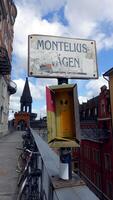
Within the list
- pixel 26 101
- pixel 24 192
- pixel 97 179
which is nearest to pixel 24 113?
pixel 26 101

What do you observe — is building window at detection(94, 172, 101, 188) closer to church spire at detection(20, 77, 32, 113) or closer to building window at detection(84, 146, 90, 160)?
building window at detection(84, 146, 90, 160)

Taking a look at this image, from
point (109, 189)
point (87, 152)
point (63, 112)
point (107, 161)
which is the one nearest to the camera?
point (63, 112)

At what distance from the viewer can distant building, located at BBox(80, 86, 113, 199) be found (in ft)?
61.9

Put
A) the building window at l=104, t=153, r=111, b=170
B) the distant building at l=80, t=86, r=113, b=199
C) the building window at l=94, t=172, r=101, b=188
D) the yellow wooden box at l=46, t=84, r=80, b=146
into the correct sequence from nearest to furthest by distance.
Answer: the yellow wooden box at l=46, t=84, r=80, b=146
the distant building at l=80, t=86, r=113, b=199
the building window at l=104, t=153, r=111, b=170
the building window at l=94, t=172, r=101, b=188

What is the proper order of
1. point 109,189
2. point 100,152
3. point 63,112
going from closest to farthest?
1. point 63,112
2. point 109,189
3. point 100,152

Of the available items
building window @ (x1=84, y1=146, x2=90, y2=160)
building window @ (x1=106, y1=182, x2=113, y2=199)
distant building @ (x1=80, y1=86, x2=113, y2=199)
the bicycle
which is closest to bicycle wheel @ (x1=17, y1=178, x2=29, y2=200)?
the bicycle

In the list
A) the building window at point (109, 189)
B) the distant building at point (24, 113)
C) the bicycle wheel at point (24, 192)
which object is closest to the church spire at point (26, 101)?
the distant building at point (24, 113)

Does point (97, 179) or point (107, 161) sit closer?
point (107, 161)

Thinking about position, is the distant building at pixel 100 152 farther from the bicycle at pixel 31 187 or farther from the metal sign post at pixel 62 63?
the metal sign post at pixel 62 63

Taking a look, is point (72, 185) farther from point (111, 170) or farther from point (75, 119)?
point (111, 170)

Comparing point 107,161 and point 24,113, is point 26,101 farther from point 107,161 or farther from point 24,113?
point 107,161

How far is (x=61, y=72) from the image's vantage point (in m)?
2.08

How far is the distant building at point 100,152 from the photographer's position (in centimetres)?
1888

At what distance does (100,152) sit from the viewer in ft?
69.4
